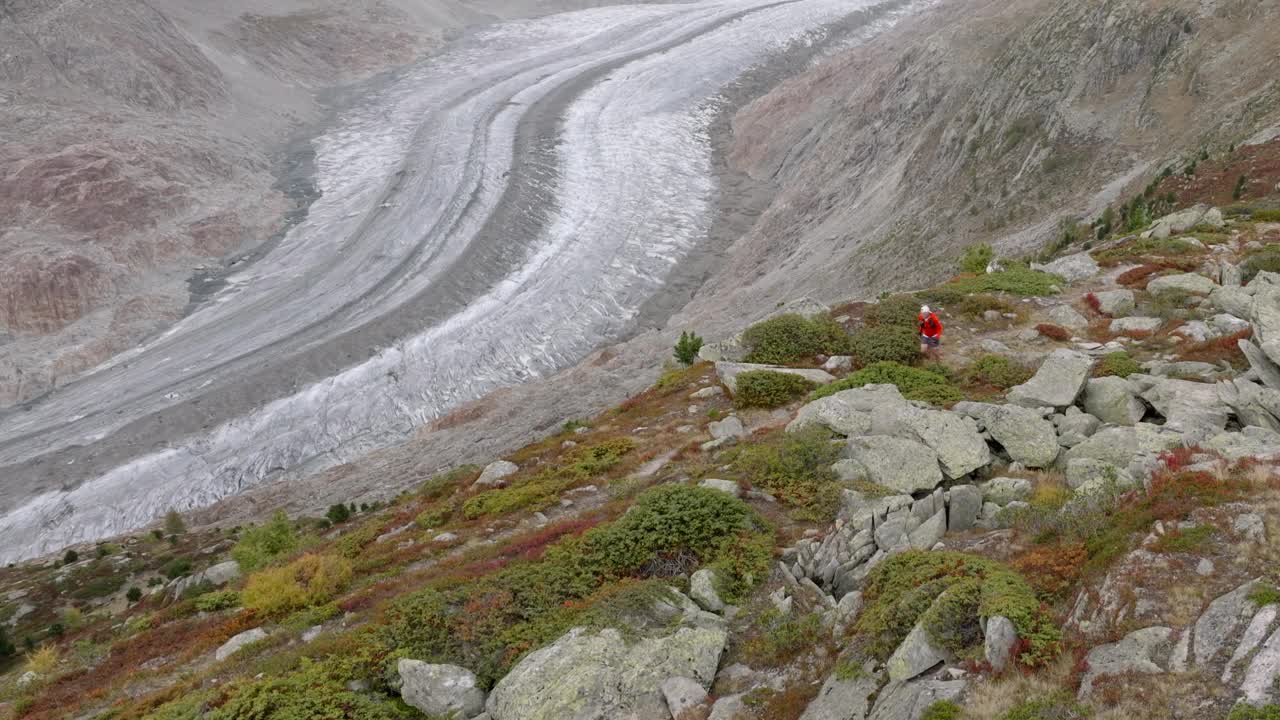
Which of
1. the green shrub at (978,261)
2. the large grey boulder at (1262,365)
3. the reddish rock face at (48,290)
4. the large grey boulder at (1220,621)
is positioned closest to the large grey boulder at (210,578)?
the large grey boulder at (1220,621)

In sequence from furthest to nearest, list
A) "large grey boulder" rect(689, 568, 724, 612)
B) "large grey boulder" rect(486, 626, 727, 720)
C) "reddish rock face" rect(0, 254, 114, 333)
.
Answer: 1. "reddish rock face" rect(0, 254, 114, 333)
2. "large grey boulder" rect(689, 568, 724, 612)
3. "large grey boulder" rect(486, 626, 727, 720)

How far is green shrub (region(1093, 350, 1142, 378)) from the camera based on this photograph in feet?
53.7

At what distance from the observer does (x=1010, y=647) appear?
807 cm

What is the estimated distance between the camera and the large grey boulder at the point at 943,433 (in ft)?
44.9

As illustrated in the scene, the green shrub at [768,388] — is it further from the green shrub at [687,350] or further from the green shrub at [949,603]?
the green shrub at [949,603]

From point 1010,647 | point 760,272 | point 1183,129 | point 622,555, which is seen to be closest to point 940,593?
point 1010,647

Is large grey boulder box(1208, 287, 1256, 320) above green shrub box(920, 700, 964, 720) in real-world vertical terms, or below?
below

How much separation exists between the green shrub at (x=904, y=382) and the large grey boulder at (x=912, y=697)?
31.9ft

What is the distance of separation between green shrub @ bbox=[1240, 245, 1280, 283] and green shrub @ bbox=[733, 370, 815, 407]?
11.7 m

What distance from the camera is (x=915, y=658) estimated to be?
27.6 feet

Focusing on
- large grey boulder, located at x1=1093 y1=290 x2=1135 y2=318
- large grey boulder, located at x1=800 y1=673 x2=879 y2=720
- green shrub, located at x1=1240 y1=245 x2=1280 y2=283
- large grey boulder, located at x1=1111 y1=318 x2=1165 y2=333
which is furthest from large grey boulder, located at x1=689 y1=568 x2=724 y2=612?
green shrub, located at x1=1240 y1=245 x2=1280 y2=283

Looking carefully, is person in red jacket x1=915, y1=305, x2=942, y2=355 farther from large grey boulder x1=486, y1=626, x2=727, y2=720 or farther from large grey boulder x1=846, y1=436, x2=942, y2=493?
large grey boulder x1=486, y1=626, x2=727, y2=720

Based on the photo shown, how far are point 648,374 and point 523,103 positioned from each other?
42881mm

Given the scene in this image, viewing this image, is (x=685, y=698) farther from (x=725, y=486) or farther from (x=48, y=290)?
(x=48, y=290)
